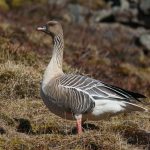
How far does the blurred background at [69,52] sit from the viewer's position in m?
9.01

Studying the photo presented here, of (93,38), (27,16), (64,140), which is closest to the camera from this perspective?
(64,140)

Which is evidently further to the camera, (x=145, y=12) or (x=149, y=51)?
(x=145, y=12)

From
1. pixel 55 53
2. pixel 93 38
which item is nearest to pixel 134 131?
pixel 55 53

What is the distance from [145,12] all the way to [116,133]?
63.4 ft

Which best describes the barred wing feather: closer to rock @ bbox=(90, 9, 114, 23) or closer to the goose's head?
the goose's head

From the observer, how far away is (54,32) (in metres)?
9.01

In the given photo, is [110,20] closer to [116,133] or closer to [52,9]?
[52,9]

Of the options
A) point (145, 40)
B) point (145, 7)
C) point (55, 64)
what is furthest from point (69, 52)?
point (55, 64)

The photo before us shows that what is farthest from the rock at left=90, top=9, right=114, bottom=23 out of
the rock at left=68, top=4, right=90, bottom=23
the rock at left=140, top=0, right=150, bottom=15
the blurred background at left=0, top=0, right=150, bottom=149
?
the rock at left=140, top=0, right=150, bottom=15

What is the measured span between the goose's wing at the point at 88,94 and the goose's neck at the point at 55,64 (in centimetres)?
25

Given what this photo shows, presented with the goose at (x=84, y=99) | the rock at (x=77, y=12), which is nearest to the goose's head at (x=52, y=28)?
the goose at (x=84, y=99)

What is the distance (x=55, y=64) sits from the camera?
8727mm

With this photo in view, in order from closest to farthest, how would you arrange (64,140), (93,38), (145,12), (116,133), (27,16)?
(64,140) < (116,133) < (93,38) < (27,16) < (145,12)

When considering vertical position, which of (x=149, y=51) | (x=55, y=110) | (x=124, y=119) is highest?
(x=55, y=110)
